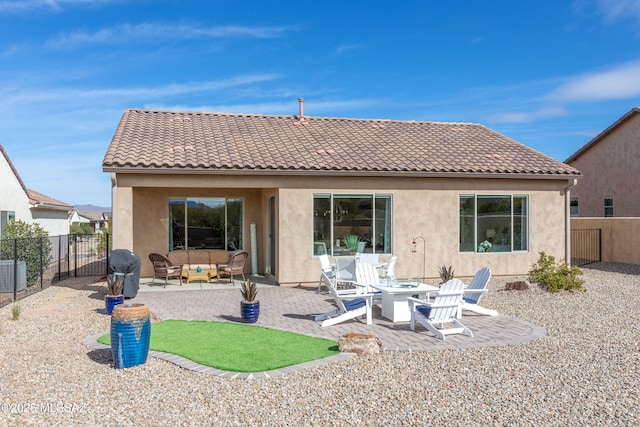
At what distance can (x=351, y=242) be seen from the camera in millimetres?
15250

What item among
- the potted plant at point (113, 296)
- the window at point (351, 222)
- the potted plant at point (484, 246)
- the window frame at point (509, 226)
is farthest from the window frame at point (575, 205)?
the potted plant at point (113, 296)

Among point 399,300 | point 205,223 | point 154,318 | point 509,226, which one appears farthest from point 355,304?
point 509,226

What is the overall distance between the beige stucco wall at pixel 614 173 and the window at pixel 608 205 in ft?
0.59

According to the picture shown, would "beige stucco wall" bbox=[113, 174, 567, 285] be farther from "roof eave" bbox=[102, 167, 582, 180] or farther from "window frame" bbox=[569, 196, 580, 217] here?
"window frame" bbox=[569, 196, 580, 217]

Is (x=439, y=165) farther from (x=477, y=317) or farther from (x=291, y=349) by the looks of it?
(x=291, y=349)

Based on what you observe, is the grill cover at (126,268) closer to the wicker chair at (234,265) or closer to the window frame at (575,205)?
the wicker chair at (234,265)

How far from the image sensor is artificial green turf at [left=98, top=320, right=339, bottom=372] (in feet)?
23.6

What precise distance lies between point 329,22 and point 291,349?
14241 mm

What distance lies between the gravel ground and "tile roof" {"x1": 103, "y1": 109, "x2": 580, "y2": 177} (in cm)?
663

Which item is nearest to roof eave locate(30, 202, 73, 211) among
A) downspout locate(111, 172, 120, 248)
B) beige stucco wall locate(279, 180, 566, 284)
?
downspout locate(111, 172, 120, 248)

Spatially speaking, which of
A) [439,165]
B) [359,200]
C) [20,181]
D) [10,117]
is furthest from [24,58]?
[439,165]

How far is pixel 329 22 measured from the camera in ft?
62.2

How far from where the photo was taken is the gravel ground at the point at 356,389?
525cm

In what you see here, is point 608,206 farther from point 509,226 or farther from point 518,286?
point 518,286
